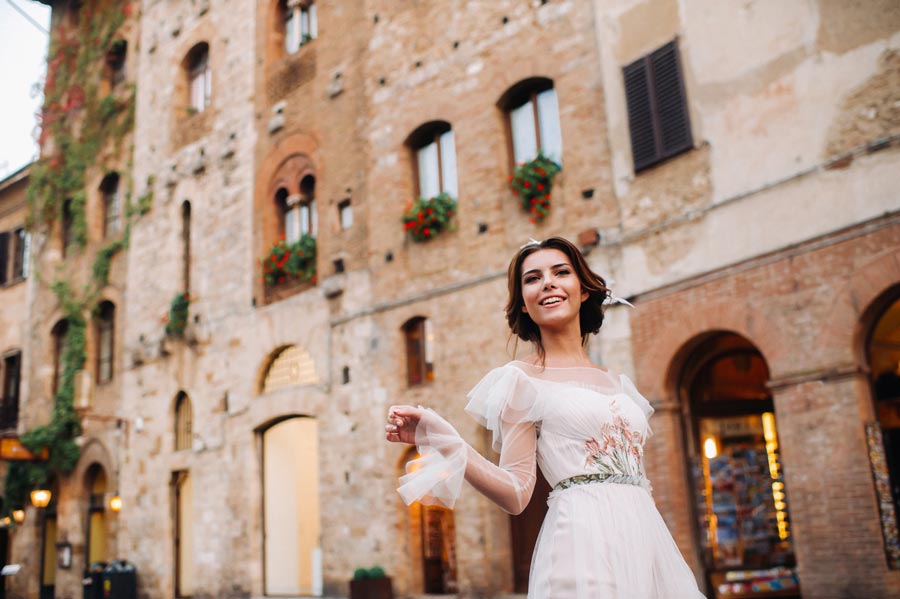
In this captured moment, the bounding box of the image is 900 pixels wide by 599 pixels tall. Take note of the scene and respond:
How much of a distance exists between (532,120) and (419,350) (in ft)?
12.6

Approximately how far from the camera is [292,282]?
15492mm

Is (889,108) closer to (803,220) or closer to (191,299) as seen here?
(803,220)

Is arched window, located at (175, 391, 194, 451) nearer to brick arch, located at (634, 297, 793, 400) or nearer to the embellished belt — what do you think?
brick arch, located at (634, 297, 793, 400)

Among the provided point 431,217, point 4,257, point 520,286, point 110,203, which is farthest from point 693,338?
point 4,257

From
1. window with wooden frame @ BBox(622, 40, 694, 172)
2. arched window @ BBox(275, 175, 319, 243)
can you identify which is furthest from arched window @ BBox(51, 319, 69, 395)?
window with wooden frame @ BBox(622, 40, 694, 172)

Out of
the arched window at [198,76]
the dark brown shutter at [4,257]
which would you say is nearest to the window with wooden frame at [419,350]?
the arched window at [198,76]

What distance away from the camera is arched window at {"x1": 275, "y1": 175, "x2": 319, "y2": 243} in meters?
15.7

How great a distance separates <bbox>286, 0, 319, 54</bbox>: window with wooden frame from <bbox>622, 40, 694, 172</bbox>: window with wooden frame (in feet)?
24.4

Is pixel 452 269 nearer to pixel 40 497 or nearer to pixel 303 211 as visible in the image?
pixel 303 211

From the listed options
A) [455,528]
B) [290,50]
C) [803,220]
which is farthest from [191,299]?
[803,220]

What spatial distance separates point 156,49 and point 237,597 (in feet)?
41.1

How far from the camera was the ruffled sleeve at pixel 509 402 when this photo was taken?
115 inches

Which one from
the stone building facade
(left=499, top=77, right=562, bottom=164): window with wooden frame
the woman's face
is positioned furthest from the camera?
(left=499, top=77, right=562, bottom=164): window with wooden frame

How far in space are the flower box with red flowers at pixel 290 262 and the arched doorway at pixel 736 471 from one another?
23.2ft
